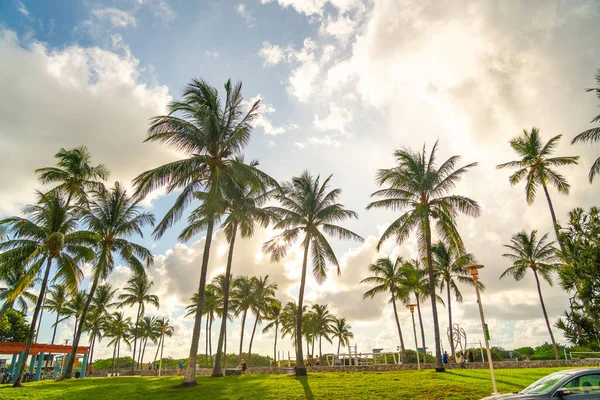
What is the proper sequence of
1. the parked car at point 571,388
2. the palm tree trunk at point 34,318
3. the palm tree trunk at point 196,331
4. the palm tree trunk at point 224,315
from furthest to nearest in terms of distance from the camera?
the palm tree trunk at point 224,315
the palm tree trunk at point 34,318
the palm tree trunk at point 196,331
the parked car at point 571,388

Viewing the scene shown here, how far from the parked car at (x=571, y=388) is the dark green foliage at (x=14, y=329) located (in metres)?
66.7

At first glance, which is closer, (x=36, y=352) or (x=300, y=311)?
(x=300, y=311)

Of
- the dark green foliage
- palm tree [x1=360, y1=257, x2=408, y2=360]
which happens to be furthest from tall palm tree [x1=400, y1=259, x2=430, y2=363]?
the dark green foliage

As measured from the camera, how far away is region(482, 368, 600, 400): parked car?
8094mm

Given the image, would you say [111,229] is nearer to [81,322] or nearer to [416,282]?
[81,322]

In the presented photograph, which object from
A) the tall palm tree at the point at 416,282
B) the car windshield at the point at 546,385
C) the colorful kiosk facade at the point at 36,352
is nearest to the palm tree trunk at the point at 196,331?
the car windshield at the point at 546,385

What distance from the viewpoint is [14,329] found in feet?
183

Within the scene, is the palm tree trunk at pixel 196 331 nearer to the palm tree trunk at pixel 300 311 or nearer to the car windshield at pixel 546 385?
→ the palm tree trunk at pixel 300 311

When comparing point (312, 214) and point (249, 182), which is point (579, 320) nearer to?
point (312, 214)

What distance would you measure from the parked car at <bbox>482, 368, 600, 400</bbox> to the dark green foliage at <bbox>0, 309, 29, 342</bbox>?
219 feet

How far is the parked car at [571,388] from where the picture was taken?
809 cm

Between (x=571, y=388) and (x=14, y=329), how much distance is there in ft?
230

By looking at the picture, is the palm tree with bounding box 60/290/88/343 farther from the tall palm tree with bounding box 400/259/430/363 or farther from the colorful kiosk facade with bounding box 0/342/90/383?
the tall palm tree with bounding box 400/259/430/363

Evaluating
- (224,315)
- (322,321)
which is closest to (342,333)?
(322,321)
